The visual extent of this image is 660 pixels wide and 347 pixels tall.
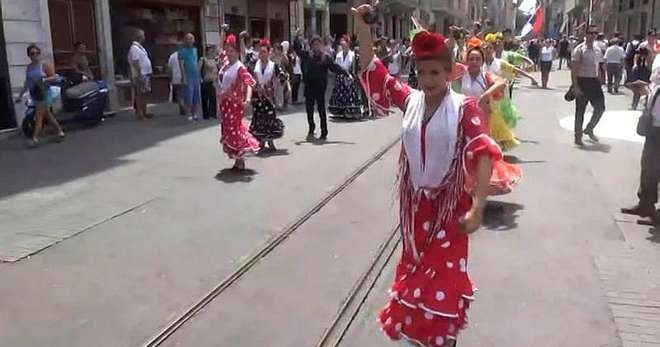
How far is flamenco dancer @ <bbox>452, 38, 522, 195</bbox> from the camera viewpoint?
19.9 ft

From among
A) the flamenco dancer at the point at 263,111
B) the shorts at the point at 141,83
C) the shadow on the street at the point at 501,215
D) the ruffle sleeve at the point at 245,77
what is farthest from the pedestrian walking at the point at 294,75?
the shadow on the street at the point at 501,215

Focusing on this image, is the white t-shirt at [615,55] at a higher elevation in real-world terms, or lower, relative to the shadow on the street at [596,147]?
higher

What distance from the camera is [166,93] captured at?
20.0 metres

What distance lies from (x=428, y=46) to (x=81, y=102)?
1193 centimetres

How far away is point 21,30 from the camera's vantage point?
13641 mm

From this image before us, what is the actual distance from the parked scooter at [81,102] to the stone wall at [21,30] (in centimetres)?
88

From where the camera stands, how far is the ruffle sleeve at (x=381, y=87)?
3.46 m

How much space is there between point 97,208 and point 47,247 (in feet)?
4.41

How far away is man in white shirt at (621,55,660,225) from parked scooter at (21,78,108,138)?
10032 mm

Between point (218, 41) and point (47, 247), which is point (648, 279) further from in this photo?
point (218, 41)

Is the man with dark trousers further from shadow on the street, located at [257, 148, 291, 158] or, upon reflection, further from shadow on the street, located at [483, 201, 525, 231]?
shadow on the street, located at [483, 201, 525, 231]

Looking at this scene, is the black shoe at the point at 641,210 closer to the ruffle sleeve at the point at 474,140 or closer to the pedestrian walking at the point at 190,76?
the ruffle sleeve at the point at 474,140


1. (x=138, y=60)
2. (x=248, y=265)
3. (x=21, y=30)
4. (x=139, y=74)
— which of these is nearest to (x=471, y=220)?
(x=248, y=265)

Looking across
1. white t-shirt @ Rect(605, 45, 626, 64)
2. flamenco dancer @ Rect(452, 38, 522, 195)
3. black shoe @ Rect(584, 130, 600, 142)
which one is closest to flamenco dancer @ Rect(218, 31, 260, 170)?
flamenco dancer @ Rect(452, 38, 522, 195)
